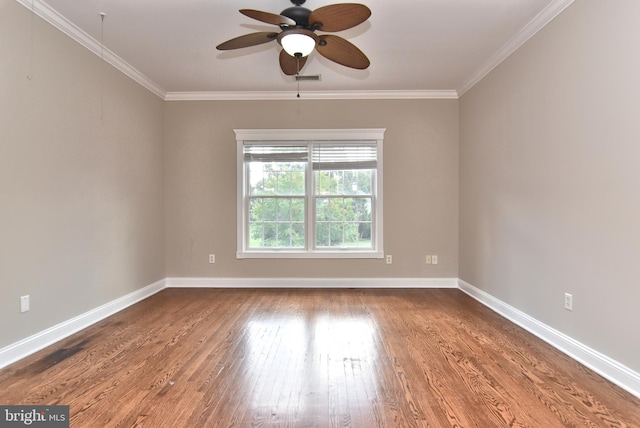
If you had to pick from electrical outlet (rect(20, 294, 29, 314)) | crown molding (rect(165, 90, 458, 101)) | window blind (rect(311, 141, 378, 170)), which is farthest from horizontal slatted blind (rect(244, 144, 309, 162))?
electrical outlet (rect(20, 294, 29, 314))

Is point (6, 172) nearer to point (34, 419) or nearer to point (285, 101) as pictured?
point (34, 419)

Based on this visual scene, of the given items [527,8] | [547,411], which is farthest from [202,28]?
[547,411]

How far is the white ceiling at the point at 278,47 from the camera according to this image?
9.37ft

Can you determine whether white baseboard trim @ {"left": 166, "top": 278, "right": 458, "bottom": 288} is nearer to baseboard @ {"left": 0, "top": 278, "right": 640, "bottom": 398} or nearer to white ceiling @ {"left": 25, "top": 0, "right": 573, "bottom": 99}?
baseboard @ {"left": 0, "top": 278, "right": 640, "bottom": 398}

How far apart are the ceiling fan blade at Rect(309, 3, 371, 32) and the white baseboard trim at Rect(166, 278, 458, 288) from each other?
3405mm

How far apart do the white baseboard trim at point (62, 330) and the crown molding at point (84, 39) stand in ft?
8.53

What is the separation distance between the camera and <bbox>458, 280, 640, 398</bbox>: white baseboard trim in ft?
6.93

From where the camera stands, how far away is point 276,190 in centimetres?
499

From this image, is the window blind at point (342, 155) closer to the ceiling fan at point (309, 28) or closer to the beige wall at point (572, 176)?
the beige wall at point (572, 176)

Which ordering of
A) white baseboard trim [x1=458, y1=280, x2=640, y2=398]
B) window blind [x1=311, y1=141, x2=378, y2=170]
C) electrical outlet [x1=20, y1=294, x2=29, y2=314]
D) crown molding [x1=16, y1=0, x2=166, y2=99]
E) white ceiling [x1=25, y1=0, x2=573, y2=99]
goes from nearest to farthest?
white baseboard trim [x1=458, y1=280, x2=640, y2=398] → electrical outlet [x1=20, y1=294, x2=29, y2=314] → crown molding [x1=16, y1=0, x2=166, y2=99] → white ceiling [x1=25, y1=0, x2=573, y2=99] → window blind [x1=311, y1=141, x2=378, y2=170]

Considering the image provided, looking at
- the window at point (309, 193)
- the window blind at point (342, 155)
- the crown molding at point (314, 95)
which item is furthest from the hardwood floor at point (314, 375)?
the crown molding at point (314, 95)

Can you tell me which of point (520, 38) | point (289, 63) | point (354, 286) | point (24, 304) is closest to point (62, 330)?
point (24, 304)

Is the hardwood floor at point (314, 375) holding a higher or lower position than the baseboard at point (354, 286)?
lower

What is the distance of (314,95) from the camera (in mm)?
4852
